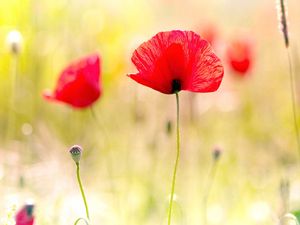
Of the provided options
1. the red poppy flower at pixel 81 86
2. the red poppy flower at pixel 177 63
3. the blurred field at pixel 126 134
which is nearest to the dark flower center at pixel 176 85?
the red poppy flower at pixel 177 63

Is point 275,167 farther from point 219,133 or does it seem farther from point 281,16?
point 281,16

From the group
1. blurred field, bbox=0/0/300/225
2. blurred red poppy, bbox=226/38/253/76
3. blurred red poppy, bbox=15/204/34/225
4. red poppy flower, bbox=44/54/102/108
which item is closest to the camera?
blurred red poppy, bbox=15/204/34/225

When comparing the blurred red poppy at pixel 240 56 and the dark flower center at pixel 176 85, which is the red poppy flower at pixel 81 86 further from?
the blurred red poppy at pixel 240 56

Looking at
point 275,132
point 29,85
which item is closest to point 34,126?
point 29,85

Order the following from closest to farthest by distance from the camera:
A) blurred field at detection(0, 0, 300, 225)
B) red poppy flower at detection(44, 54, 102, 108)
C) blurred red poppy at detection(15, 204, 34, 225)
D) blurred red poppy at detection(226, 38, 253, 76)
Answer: blurred red poppy at detection(15, 204, 34, 225) < red poppy flower at detection(44, 54, 102, 108) < blurred field at detection(0, 0, 300, 225) < blurred red poppy at detection(226, 38, 253, 76)

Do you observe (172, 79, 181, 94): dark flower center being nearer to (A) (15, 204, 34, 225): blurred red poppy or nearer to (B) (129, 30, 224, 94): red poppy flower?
(B) (129, 30, 224, 94): red poppy flower

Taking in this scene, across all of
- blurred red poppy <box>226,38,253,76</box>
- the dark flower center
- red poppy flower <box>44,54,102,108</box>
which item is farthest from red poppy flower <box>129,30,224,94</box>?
blurred red poppy <box>226,38,253,76</box>
